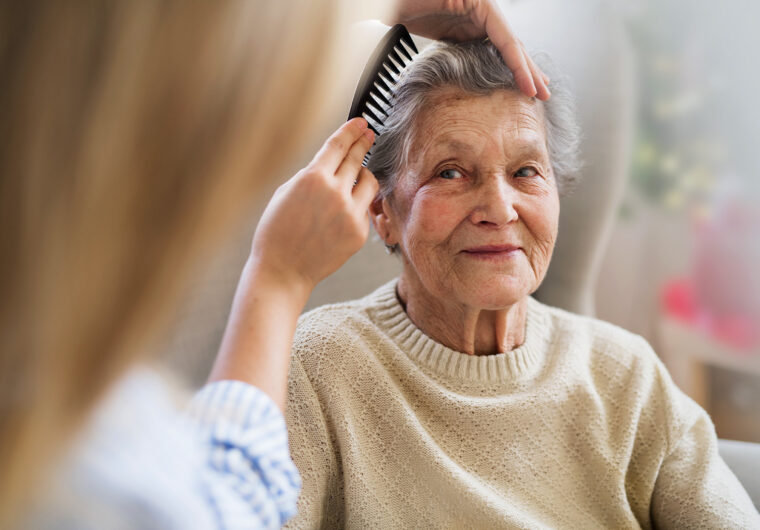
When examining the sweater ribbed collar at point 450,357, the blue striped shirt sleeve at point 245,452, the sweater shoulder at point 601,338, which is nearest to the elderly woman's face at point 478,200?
the sweater ribbed collar at point 450,357

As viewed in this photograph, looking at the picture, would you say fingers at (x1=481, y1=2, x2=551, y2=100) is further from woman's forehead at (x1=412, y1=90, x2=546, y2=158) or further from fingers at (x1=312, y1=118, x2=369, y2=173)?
fingers at (x1=312, y1=118, x2=369, y2=173)

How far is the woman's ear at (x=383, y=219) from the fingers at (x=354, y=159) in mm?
310

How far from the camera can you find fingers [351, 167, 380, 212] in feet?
3.23

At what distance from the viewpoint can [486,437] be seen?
129 cm

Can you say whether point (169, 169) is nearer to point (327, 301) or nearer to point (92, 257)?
point (92, 257)

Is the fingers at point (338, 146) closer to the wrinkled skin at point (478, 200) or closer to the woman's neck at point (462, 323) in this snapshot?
the wrinkled skin at point (478, 200)

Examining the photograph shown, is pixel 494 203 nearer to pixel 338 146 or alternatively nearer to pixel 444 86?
pixel 444 86

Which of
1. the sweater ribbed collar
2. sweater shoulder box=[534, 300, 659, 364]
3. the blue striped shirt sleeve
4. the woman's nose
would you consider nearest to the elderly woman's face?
the woman's nose

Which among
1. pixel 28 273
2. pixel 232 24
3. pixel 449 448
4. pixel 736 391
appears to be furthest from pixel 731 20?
pixel 28 273

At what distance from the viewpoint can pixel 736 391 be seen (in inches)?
109

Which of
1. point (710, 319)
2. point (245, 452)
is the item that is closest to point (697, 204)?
point (710, 319)

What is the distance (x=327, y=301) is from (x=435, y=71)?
0.62 metres

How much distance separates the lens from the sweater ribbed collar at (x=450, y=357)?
1334 mm

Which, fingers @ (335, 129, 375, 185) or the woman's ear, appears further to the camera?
the woman's ear
